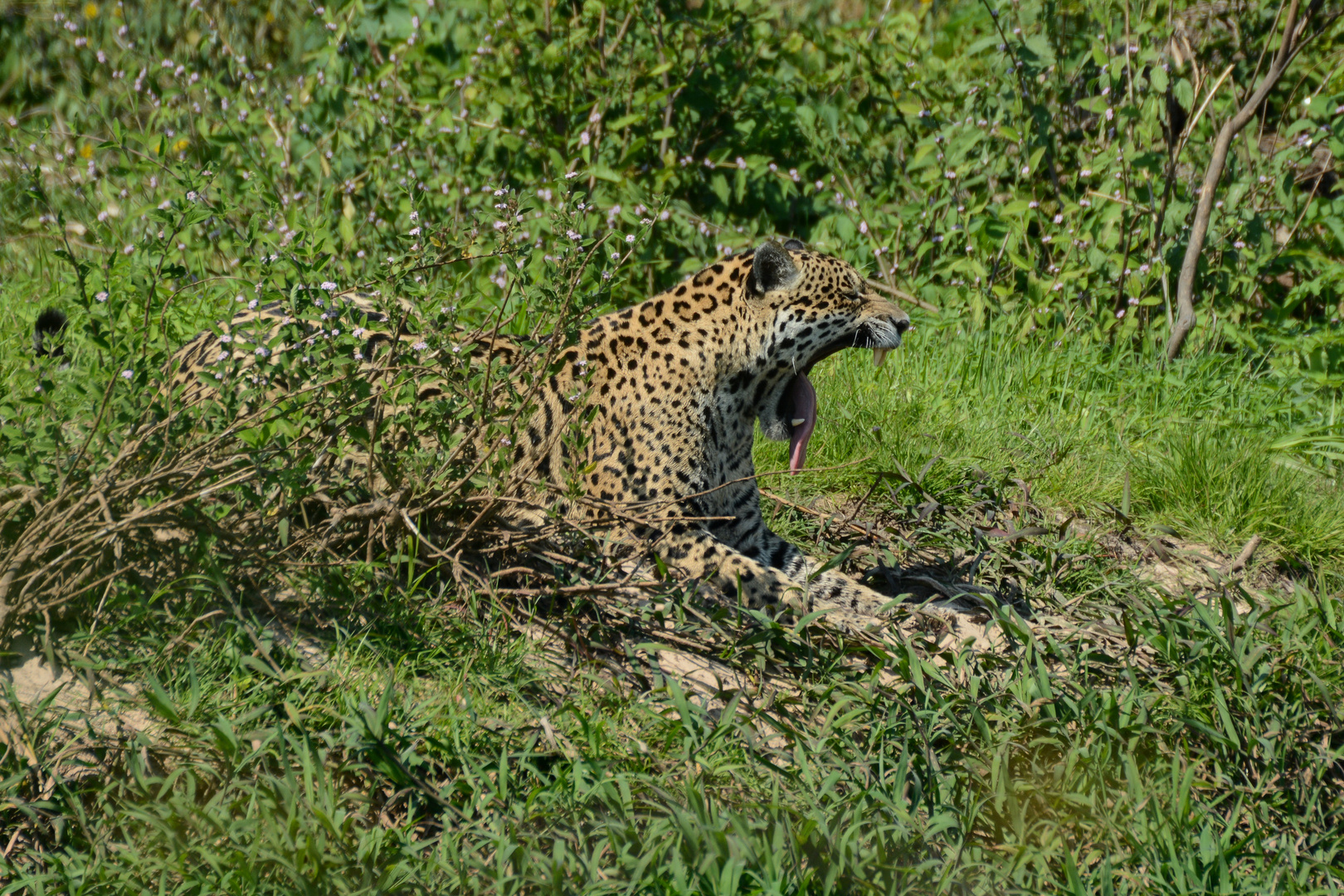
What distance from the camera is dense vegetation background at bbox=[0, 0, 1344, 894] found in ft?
10.1

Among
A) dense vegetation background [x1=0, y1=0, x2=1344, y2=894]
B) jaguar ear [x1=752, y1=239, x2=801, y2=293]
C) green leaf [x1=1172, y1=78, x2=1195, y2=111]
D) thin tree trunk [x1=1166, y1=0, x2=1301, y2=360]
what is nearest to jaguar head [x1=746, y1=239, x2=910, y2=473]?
jaguar ear [x1=752, y1=239, x2=801, y2=293]

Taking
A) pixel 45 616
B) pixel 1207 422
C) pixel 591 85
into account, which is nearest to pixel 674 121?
pixel 591 85

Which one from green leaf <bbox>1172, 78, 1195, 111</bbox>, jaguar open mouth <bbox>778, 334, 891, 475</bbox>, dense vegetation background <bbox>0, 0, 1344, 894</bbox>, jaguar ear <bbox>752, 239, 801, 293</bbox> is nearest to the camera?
dense vegetation background <bbox>0, 0, 1344, 894</bbox>

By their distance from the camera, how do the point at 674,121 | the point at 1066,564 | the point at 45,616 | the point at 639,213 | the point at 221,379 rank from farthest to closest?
the point at 674,121 → the point at 639,213 → the point at 1066,564 → the point at 221,379 → the point at 45,616

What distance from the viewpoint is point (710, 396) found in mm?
4836

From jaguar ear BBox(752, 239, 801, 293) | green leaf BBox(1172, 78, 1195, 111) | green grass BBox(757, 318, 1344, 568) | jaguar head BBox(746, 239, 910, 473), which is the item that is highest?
green leaf BBox(1172, 78, 1195, 111)

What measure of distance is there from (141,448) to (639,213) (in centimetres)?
374

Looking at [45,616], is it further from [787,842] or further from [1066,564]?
[1066,564]

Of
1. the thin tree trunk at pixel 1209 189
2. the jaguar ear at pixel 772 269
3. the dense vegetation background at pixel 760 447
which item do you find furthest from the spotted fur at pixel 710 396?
the thin tree trunk at pixel 1209 189

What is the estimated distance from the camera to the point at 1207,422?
19.1 feet

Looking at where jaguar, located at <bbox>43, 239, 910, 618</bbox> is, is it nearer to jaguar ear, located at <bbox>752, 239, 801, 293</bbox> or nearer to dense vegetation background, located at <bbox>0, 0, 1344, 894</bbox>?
jaguar ear, located at <bbox>752, 239, 801, 293</bbox>

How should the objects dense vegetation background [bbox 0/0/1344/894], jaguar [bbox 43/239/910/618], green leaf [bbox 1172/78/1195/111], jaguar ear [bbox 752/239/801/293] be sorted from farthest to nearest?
green leaf [bbox 1172/78/1195/111] < jaguar ear [bbox 752/239/801/293] < jaguar [bbox 43/239/910/618] < dense vegetation background [bbox 0/0/1344/894]

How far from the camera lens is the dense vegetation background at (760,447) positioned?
3084 mm

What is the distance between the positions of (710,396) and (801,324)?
0.48m
